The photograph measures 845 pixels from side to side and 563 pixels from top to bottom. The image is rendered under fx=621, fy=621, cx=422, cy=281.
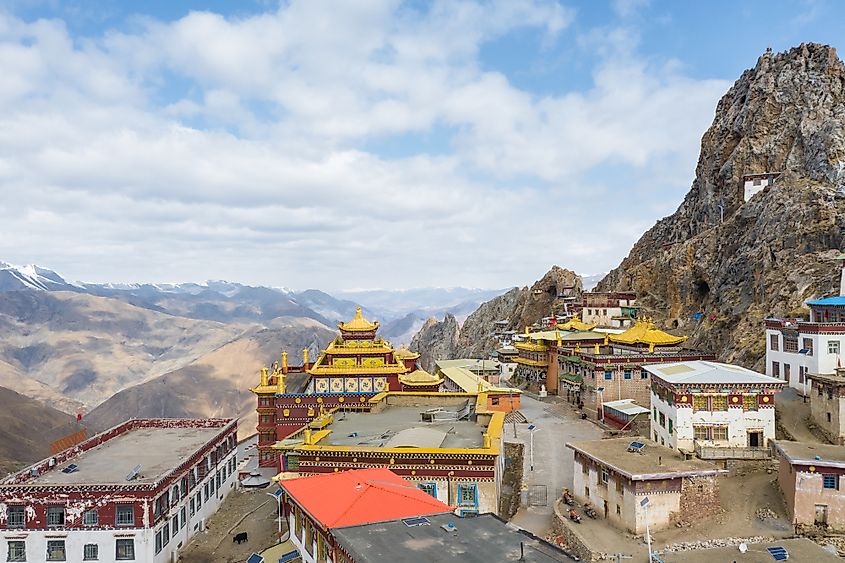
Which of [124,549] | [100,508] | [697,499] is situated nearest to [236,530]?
[124,549]

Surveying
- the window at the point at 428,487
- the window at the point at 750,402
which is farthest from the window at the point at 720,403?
the window at the point at 428,487

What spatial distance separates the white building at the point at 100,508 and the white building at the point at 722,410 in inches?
998

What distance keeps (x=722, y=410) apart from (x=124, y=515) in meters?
29.1

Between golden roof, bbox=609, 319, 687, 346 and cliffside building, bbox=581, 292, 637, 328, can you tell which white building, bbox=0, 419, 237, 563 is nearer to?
golden roof, bbox=609, 319, 687, 346

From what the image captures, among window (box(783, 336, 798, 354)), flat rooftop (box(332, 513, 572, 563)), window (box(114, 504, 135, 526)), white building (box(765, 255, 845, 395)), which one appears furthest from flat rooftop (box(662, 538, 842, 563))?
window (box(114, 504, 135, 526))

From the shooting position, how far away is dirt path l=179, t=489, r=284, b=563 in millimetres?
30531

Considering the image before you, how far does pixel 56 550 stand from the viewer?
27500 millimetres

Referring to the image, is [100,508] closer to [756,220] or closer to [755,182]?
[756,220]

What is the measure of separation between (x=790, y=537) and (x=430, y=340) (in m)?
Answer: 137

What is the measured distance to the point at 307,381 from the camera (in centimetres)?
4653

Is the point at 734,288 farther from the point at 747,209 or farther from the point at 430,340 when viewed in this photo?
the point at 430,340

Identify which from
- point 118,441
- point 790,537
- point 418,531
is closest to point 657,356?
point 790,537

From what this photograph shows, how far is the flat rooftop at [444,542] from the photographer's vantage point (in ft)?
51.7

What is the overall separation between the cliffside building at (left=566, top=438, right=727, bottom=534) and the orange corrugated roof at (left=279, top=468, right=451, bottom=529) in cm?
950
